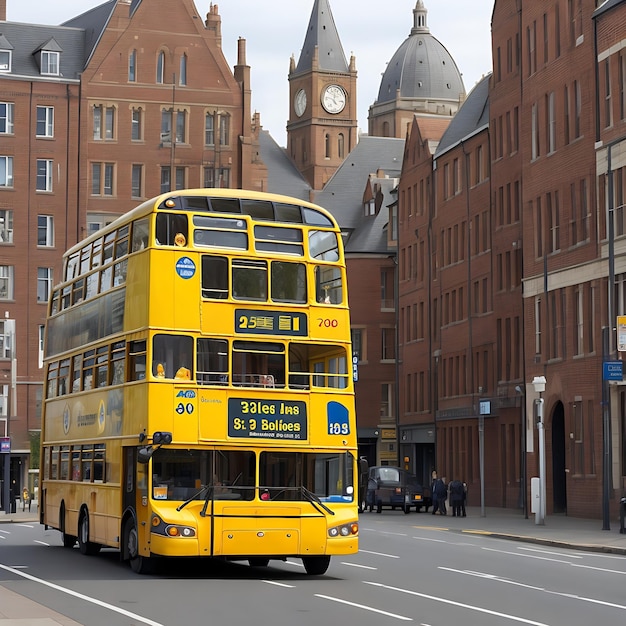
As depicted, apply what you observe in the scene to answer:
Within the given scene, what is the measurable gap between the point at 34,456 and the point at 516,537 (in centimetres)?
4736

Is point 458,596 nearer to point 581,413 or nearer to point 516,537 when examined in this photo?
point 516,537

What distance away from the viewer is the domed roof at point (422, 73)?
184 m

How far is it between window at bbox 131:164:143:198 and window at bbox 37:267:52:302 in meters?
7.10

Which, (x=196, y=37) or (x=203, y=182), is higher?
(x=196, y=37)

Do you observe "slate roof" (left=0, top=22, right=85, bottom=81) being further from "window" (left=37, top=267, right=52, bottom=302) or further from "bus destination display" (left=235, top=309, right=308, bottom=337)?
"bus destination display" (left=235, top=309, right=308, bottom=337)

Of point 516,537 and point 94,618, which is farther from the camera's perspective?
point 516,537

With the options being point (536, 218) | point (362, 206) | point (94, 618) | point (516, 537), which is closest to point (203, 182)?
point (362, 206)

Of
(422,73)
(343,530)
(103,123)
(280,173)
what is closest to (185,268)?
(343,530)

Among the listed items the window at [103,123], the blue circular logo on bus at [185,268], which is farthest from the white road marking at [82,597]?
the window at [103,123]

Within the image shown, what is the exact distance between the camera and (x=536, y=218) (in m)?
57.2

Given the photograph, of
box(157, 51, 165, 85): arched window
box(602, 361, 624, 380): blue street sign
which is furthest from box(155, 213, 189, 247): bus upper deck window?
box(157, 51, 165, 85): arched window

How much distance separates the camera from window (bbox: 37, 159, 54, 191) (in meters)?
89.3

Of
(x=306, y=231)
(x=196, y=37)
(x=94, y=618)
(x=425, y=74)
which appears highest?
(x=425, y=74)

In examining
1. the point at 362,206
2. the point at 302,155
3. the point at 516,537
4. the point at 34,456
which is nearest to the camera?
the point at 516,537
